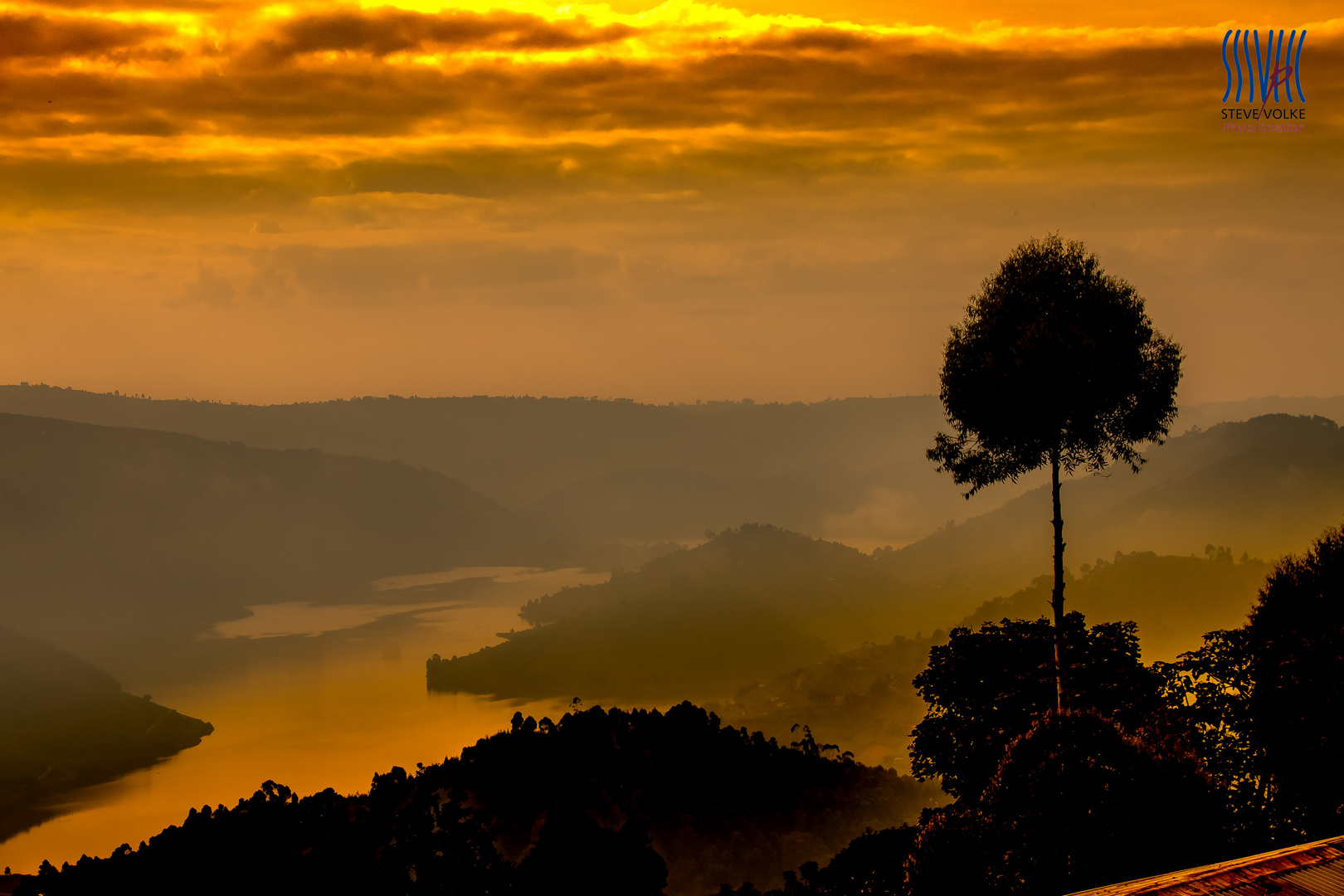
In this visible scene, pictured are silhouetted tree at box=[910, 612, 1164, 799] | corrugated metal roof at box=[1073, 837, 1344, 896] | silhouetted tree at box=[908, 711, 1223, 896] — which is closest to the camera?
corrugated metal roof at box=[1073, 837, 1344, 896]

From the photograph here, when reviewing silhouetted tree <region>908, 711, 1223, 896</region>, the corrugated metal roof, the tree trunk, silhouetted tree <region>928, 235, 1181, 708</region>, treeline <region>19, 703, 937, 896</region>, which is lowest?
treeline <region>19, 703, 937, 896</region>

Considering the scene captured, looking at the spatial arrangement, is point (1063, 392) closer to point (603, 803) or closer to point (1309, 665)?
point (1309, 665)

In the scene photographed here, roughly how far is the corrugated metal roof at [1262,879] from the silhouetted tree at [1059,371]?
64.4ft

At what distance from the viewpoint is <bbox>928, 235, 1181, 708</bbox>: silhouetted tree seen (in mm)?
36938

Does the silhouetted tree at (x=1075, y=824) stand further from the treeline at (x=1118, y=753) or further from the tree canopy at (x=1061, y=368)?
the tree canopy at (x=1061, y=368)

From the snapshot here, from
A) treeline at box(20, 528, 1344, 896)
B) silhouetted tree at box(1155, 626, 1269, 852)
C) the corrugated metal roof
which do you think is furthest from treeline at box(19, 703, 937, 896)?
the corrugated metal roof

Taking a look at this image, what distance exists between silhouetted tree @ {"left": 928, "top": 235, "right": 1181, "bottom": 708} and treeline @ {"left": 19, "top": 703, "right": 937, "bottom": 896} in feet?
68.2

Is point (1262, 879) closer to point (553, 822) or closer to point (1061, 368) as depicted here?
point (1061, 368)

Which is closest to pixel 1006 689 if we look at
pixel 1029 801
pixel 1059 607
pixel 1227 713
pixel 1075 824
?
pixel 1059 607

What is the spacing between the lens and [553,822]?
43.4m

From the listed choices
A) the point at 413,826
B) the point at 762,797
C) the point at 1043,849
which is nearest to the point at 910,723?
the point at 762,797

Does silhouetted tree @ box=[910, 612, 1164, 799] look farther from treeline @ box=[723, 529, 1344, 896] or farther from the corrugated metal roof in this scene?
the corrugated metal roof

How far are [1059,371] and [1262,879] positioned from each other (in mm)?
23224

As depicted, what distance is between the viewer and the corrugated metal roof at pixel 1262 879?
15.5m
